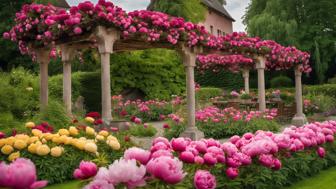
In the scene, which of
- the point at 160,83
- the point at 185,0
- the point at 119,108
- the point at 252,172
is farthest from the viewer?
the point at 185,0

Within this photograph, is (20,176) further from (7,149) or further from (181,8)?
(181,8)

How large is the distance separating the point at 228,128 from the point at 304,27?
2104 centimetres

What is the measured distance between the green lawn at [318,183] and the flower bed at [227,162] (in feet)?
0.30

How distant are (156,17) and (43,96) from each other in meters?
2.94

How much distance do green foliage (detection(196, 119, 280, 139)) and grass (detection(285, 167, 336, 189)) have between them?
5.64m

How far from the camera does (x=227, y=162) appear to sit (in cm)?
343

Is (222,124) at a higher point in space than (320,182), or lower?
higher

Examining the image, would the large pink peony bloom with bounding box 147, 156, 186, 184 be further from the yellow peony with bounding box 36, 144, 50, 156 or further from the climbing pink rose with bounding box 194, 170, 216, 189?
the yellow peony with bounding box 36, 144, 50, 156

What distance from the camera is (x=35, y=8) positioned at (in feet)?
25.5

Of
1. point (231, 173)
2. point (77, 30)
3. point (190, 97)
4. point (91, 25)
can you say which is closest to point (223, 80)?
point (190, 97)

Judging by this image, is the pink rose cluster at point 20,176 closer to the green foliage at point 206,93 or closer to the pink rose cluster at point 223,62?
the pink rose cluster at point 223,62

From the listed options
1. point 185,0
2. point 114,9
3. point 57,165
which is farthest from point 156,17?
point 185,0

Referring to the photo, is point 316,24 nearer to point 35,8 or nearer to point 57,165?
point 35,8

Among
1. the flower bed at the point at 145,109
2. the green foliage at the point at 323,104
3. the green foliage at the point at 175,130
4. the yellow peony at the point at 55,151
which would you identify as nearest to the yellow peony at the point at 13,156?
the yellow peony at the point at 55,151
